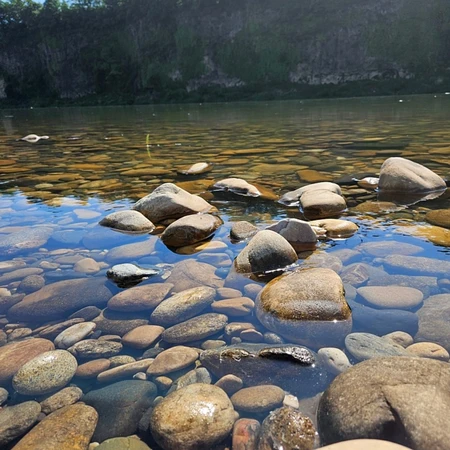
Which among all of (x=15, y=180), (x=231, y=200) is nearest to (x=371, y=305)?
(x=231, y=200)

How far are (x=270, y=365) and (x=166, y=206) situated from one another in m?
1.93

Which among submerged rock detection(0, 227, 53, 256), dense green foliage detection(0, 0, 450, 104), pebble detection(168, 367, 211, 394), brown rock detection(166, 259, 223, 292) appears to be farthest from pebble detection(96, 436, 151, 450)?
dense green foliage detection(0, 0, 450, 104)

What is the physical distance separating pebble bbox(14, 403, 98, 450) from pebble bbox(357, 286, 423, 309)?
1244 mm

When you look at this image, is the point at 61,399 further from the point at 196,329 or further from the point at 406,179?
the point at 406,179

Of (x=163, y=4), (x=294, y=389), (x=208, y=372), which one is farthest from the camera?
(x=163, y=4)

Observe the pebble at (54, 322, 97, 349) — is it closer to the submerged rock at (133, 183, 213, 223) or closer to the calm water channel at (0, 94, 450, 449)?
the calm water channel at (0, 94, 450, 449)

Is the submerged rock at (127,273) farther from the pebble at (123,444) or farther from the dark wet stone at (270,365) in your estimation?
the pebble at (123,444)

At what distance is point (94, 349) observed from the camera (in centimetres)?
157

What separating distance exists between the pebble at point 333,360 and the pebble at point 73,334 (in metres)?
0.95

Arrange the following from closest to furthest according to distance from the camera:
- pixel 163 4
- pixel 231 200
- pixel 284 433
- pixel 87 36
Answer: pixel 284 433, pixel 231 200, pixel 163 4, pixel 87 36

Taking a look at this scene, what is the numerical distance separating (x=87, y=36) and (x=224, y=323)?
6528 centimetres

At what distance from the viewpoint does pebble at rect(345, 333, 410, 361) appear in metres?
1.42

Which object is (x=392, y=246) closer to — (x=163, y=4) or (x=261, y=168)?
(x=261, y=168)

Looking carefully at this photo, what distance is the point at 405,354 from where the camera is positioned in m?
1.43
